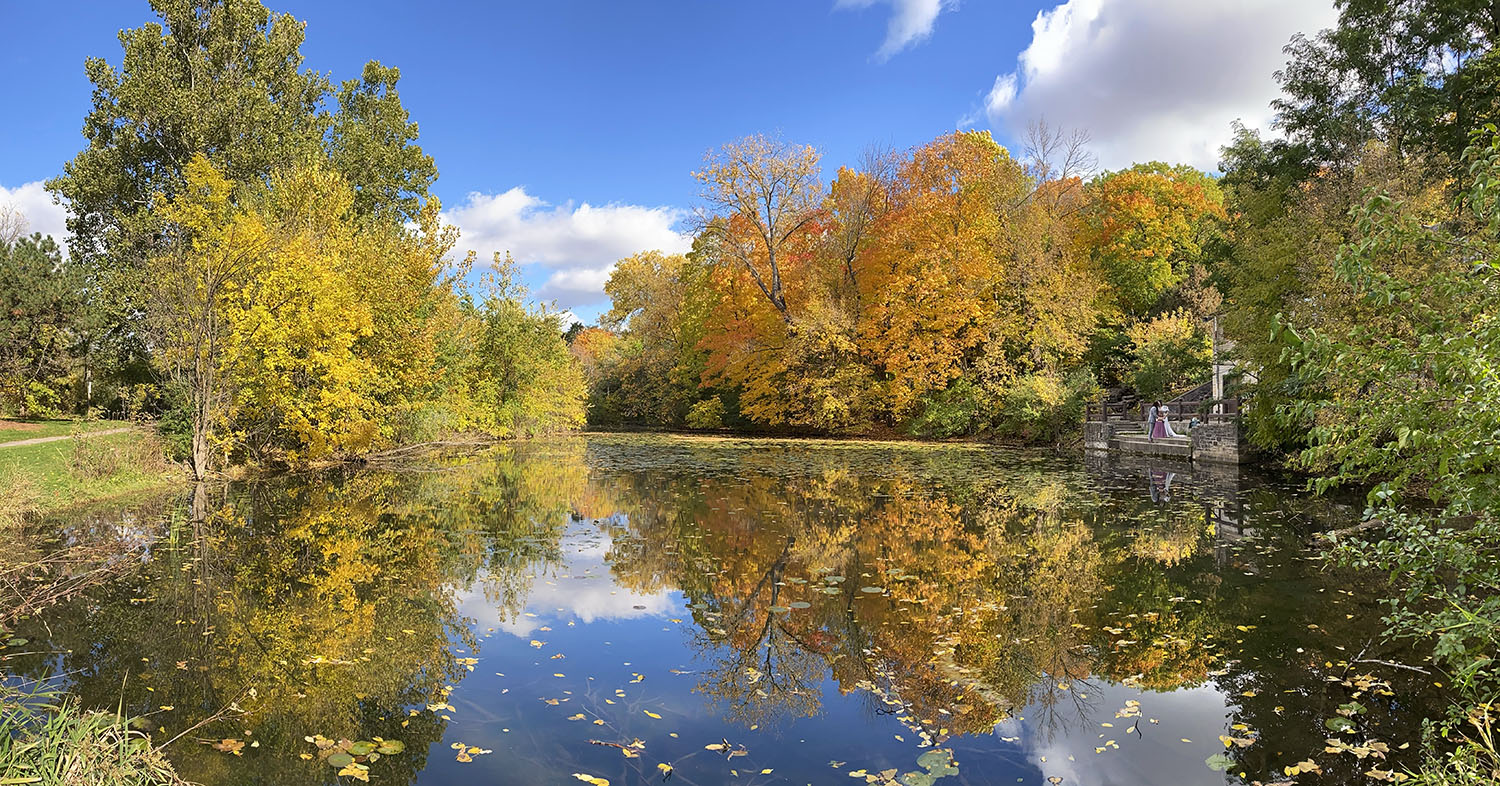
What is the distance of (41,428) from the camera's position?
72.6 ft

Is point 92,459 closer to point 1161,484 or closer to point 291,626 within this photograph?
point 291,626

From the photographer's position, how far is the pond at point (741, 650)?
434cm

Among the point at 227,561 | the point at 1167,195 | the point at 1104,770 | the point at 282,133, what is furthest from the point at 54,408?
the point at 1167,195

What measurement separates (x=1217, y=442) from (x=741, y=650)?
62.1ft

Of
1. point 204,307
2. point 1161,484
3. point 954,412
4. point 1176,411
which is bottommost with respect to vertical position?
point 1161,484

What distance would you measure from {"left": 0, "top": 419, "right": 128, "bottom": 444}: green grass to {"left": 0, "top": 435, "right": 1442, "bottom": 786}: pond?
30.4 feet

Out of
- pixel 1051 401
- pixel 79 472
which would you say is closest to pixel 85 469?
pixel 79 472

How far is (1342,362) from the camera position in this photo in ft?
11.3

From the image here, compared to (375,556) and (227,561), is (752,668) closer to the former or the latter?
(375,556)

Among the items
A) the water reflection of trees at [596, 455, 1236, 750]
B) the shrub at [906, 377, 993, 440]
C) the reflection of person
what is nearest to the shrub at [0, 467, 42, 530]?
the water reflection of trees at [596, 455, 1236, 750]

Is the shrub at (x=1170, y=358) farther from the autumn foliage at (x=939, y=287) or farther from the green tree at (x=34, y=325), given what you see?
the green tree at (x=34, y=325)

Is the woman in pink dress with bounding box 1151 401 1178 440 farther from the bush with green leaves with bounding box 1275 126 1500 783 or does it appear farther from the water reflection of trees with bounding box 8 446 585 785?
the bush with green leaves with bounding box 1275 126 1500 783

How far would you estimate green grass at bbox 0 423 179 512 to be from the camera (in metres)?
12.0

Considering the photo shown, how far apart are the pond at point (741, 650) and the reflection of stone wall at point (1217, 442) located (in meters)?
8.35
